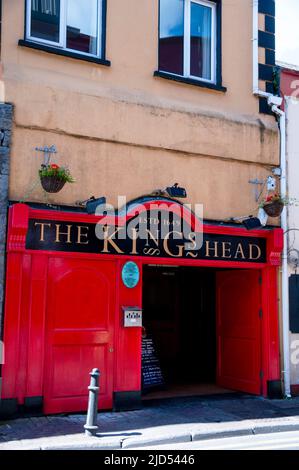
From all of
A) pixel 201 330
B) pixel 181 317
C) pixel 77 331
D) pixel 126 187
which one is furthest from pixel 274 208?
pixel 181 317

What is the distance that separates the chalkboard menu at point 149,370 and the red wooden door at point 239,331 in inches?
57.2

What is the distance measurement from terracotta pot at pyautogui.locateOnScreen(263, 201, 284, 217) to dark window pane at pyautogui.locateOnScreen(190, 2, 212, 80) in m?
2.68

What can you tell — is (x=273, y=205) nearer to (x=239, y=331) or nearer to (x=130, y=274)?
(x=239, y=331)

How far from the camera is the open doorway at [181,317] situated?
1327cm

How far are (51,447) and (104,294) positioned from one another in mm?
2914

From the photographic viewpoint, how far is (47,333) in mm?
8617

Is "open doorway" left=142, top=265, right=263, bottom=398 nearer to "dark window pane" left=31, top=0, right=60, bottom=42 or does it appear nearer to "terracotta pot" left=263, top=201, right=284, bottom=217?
"terracotta pot" left=263, top=201, right=284, bottom=217

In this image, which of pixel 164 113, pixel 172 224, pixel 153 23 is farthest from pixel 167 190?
pixel 153 23

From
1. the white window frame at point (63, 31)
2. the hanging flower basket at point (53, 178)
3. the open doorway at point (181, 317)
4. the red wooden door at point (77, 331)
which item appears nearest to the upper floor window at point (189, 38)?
the white window frame at point (63, 31)

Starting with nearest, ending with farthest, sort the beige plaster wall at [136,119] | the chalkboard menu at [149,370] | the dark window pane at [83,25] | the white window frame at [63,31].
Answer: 1. the beige plaster wall at [136,119]
2. the white window frame at [63,31]
3. the dark window pane at [83,25]
4. the chalkboard menu at [149,370]

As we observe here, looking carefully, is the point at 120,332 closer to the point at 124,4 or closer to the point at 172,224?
the point at 172,224

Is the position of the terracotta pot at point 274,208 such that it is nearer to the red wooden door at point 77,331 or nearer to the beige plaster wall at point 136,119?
the beige plaster wall at point 136,119

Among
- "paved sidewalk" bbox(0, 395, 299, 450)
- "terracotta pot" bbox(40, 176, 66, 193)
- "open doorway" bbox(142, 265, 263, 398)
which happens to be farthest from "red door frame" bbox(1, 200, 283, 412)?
"open doorway" bbox(142, 265, 263, 398)

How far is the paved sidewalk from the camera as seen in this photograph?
23.3 ft
